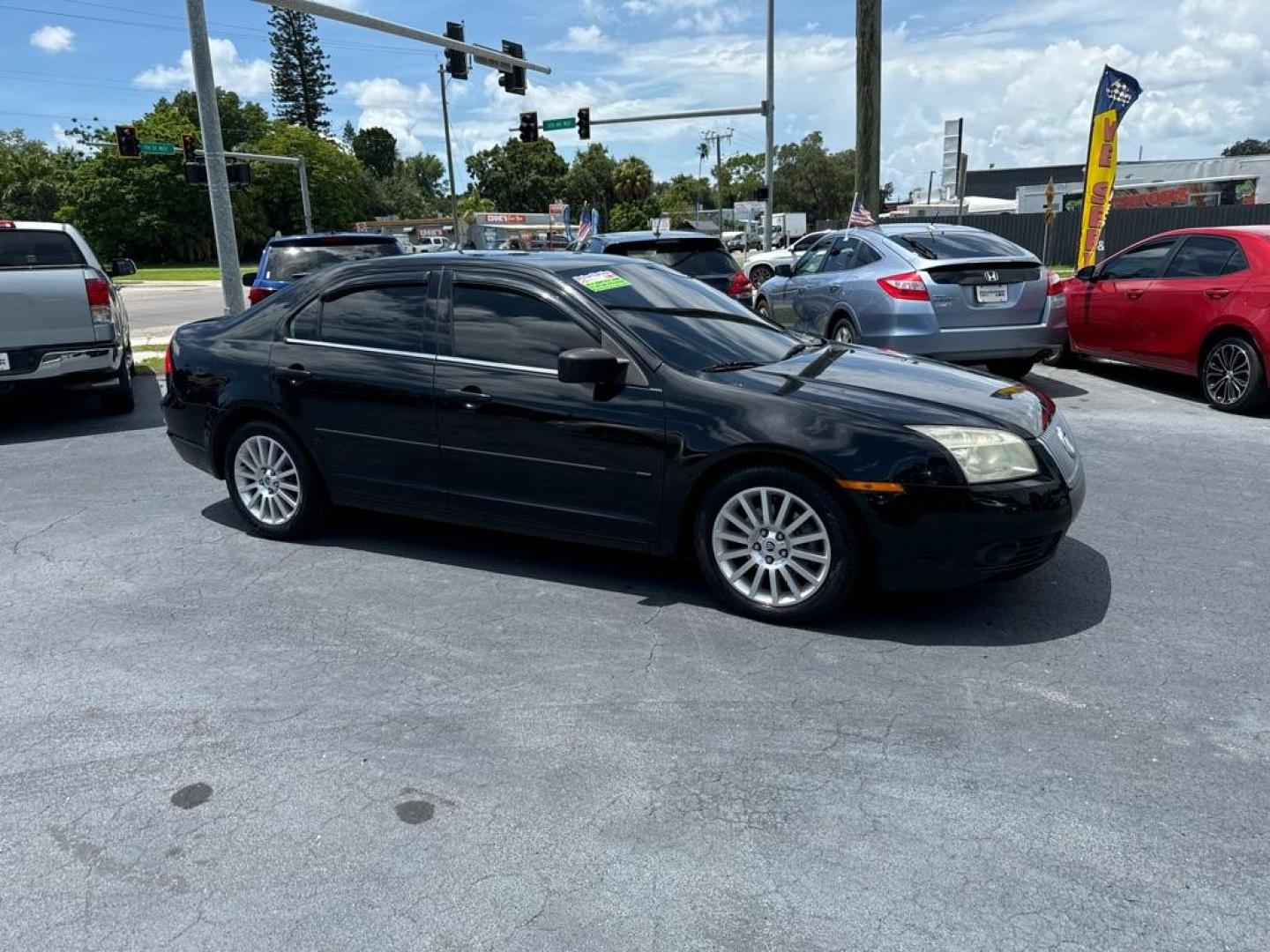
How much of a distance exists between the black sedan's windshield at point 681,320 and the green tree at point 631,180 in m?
105

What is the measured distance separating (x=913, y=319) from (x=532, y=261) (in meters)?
4.74

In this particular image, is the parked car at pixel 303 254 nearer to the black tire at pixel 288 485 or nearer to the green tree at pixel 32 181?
the black tire at pixel 288 485

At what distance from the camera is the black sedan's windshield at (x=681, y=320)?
4559 millimetres

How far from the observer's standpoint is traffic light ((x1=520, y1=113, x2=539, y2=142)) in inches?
1069

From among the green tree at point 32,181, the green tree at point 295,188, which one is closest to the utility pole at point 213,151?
the green tree at point 295,188

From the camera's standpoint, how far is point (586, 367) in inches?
165

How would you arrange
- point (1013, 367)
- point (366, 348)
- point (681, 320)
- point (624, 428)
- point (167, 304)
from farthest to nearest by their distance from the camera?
1. point (167, 304)
2. point (1013, 367)
3. point (366, 348)
4. point (681, 320)
5. point (624, 428)

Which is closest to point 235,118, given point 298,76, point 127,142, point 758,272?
point 298,76

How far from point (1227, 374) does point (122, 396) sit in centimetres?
1005

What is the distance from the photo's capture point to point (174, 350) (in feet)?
18.9

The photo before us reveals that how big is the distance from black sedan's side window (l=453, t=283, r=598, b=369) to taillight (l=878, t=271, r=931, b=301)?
16.2 ft

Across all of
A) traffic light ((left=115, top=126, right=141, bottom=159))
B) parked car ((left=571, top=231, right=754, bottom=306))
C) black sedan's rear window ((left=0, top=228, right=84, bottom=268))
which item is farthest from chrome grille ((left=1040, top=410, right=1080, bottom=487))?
traffic light ((left=115, top=126, right=141, bottom=159))

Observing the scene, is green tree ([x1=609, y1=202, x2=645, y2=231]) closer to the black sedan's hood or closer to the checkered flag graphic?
the checkered flag graphic

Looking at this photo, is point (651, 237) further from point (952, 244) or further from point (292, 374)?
point (292, 374)
